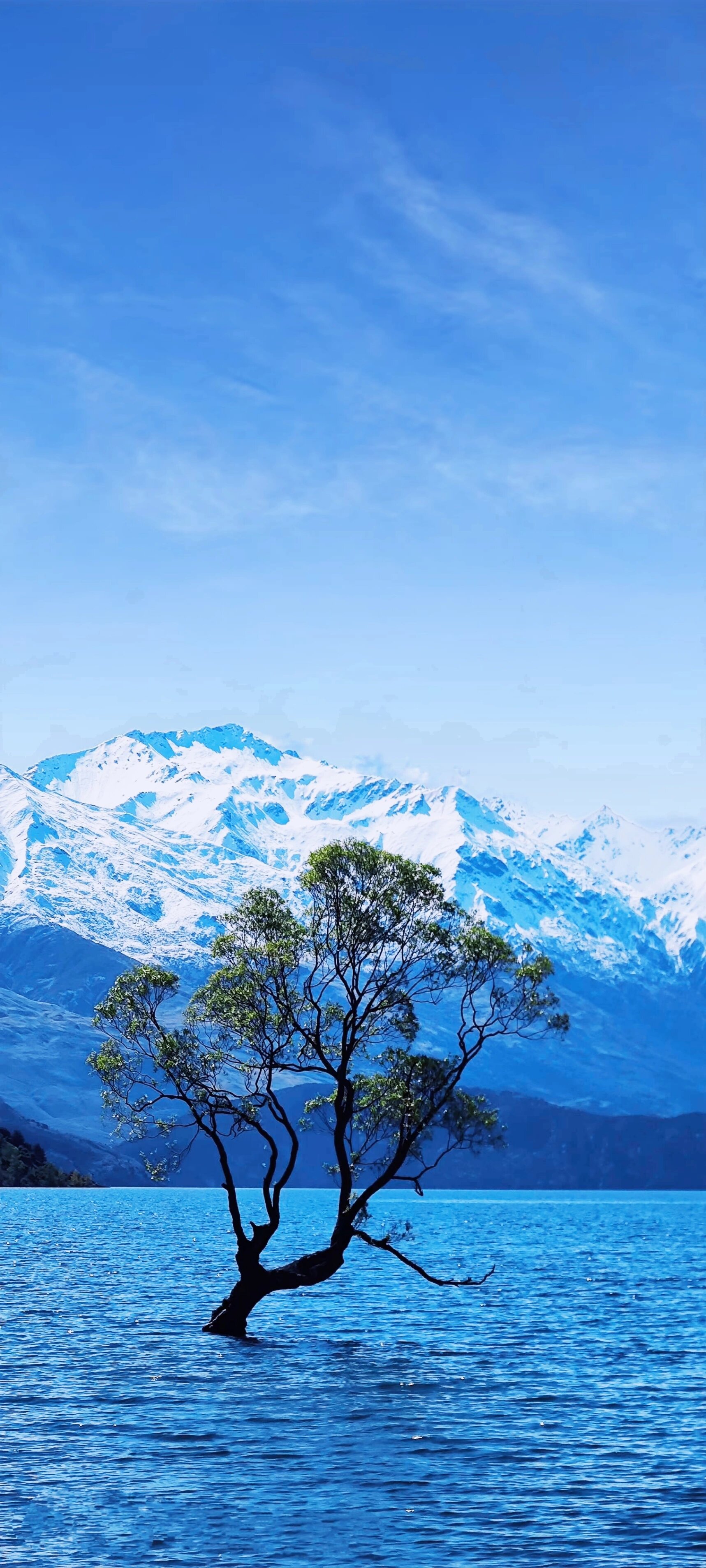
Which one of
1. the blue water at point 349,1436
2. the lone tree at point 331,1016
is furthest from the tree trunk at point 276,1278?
the blue water at point 349,1436

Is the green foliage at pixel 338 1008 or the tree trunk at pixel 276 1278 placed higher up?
the green foliage at pixel 338 1008

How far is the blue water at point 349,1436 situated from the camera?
41.2m

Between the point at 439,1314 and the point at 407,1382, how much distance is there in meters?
36.2

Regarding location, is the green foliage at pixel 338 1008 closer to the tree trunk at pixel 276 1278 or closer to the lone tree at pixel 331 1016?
the lone tree at pixel 331 1016

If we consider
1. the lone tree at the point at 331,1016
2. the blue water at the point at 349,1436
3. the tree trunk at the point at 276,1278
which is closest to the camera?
the blue water at the point at 349,1436

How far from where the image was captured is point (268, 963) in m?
79.9

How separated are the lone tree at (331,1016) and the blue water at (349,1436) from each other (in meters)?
8.33

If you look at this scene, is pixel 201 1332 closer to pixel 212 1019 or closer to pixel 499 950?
pixel 212 1019

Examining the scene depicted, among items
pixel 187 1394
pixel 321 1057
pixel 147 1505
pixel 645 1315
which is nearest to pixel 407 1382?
pixel 187 1394

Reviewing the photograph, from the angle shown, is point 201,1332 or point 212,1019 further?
point 201,1332

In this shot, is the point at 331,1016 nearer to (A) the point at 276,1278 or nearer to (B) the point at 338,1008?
(B) the point at 338,1008

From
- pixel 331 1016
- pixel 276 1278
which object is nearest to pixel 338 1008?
pixel 331 1016

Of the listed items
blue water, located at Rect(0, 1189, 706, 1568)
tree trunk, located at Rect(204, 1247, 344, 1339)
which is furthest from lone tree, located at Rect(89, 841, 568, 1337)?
blue water, located at Rect(0, 1189, 706, 1568)

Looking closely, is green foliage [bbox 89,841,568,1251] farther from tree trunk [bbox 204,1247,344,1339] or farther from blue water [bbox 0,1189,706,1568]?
blue water [bbox 0,1189,706,1568]
